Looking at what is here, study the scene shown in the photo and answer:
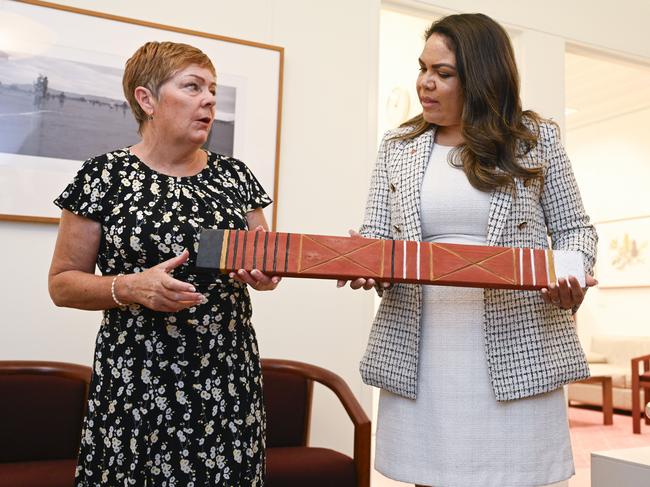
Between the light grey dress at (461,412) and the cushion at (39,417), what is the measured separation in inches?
59.0

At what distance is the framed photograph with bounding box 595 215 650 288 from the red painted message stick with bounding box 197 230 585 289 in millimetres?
7367

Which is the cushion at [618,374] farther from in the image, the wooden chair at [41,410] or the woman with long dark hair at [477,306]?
the woman with long dark hair at [477,306]

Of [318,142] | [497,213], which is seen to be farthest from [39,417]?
[497,213]

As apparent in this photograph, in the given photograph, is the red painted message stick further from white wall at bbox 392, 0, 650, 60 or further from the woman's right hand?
white wall at bbox 392, 0, 650, 60

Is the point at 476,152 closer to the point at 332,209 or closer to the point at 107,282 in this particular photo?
the point at 107,282

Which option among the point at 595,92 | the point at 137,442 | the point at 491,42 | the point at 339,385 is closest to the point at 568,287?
the point at 491,42

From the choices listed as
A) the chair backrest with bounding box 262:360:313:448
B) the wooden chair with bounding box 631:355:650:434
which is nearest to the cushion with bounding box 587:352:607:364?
the wooden chair with bounding box 631:355:650:434

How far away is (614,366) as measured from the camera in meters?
8.01

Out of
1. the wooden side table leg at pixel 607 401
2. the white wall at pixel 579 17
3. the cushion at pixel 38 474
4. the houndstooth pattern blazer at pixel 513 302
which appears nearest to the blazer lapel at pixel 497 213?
the houndstooth pattern blazer at pixel 513 302

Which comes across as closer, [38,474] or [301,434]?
[38,474]

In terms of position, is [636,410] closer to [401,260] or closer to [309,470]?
[309,470]

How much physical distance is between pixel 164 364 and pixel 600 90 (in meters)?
7.26

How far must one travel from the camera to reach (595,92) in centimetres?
776

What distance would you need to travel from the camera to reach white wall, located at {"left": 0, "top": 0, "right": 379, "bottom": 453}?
3.17 meters
